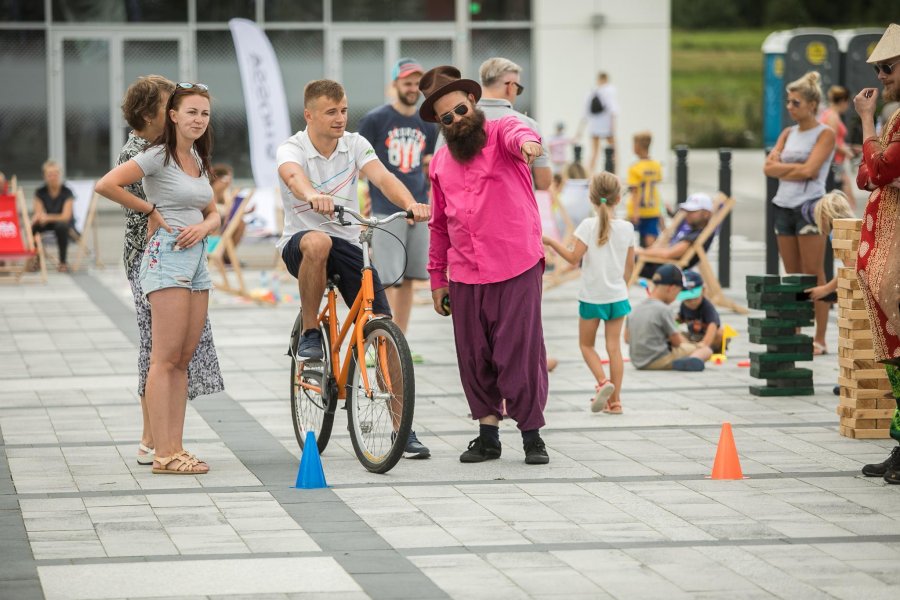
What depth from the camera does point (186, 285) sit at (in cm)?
718

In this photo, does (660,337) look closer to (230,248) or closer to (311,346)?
(311,346)

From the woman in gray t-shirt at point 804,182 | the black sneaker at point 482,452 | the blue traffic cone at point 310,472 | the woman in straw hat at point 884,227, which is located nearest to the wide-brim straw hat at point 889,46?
the woman in straw hat at point 884,227

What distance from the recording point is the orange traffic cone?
7004mm

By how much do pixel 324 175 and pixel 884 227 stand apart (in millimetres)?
2558

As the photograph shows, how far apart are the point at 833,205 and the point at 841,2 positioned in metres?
62.5

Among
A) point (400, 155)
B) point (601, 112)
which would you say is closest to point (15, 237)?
point (400, 155)

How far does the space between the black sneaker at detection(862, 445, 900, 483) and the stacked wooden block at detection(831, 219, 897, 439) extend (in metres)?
0.88

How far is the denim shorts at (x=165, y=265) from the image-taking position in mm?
7125

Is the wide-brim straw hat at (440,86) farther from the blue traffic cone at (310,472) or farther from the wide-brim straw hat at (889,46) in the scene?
the wide-brim straw hat at (889,46)

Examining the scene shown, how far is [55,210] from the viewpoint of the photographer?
1773 centimetres

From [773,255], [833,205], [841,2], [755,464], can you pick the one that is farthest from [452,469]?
[841,2]

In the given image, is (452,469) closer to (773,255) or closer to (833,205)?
(833,205)

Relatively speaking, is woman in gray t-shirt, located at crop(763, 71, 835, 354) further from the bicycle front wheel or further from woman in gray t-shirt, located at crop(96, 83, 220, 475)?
woman in gray t-shirt, located at crop(96, 83, 220, 475)

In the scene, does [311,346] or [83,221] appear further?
[83,221]
